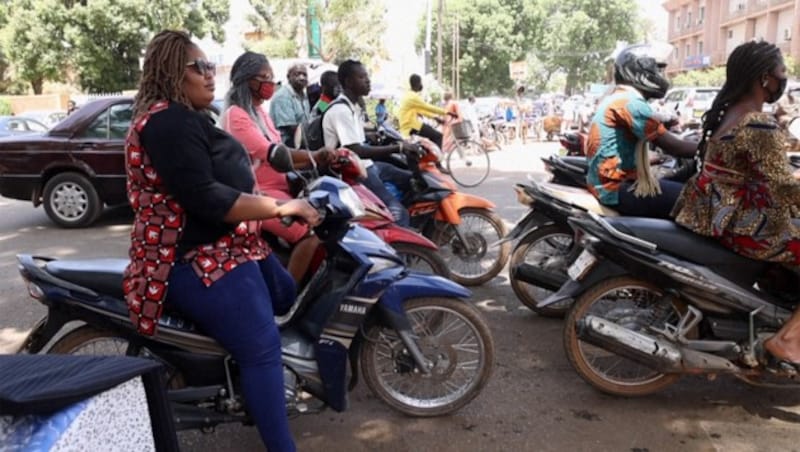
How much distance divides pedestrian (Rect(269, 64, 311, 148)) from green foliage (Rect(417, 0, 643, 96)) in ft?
140

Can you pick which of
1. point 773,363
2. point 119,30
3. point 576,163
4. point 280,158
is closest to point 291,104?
point 576,163

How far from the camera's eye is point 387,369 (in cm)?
310

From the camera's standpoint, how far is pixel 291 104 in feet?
22.6

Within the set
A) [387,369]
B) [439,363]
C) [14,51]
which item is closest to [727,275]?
[439,363]

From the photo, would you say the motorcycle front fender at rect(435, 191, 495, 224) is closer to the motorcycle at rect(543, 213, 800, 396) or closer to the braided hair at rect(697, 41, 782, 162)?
the motorcycle at rect(543, 213, 800, 396)

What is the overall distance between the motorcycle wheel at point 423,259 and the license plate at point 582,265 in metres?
1.14

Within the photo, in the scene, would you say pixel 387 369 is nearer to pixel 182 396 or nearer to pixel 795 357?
pixel 182 396

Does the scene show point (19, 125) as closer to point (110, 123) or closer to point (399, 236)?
point (110, 123)

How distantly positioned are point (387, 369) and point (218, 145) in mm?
1466

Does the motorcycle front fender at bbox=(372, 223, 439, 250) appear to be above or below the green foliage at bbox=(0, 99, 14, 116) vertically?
below

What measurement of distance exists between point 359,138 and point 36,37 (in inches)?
1086

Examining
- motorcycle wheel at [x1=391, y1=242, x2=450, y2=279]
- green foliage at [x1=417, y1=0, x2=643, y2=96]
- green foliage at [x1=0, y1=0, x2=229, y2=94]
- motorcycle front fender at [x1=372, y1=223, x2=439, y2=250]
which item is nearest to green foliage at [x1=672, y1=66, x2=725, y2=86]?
green foliage at [x1=417, y1=0, x2=643, y2=96]

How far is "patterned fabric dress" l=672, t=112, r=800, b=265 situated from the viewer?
2.88 m

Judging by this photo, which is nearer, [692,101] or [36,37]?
[692,101]
